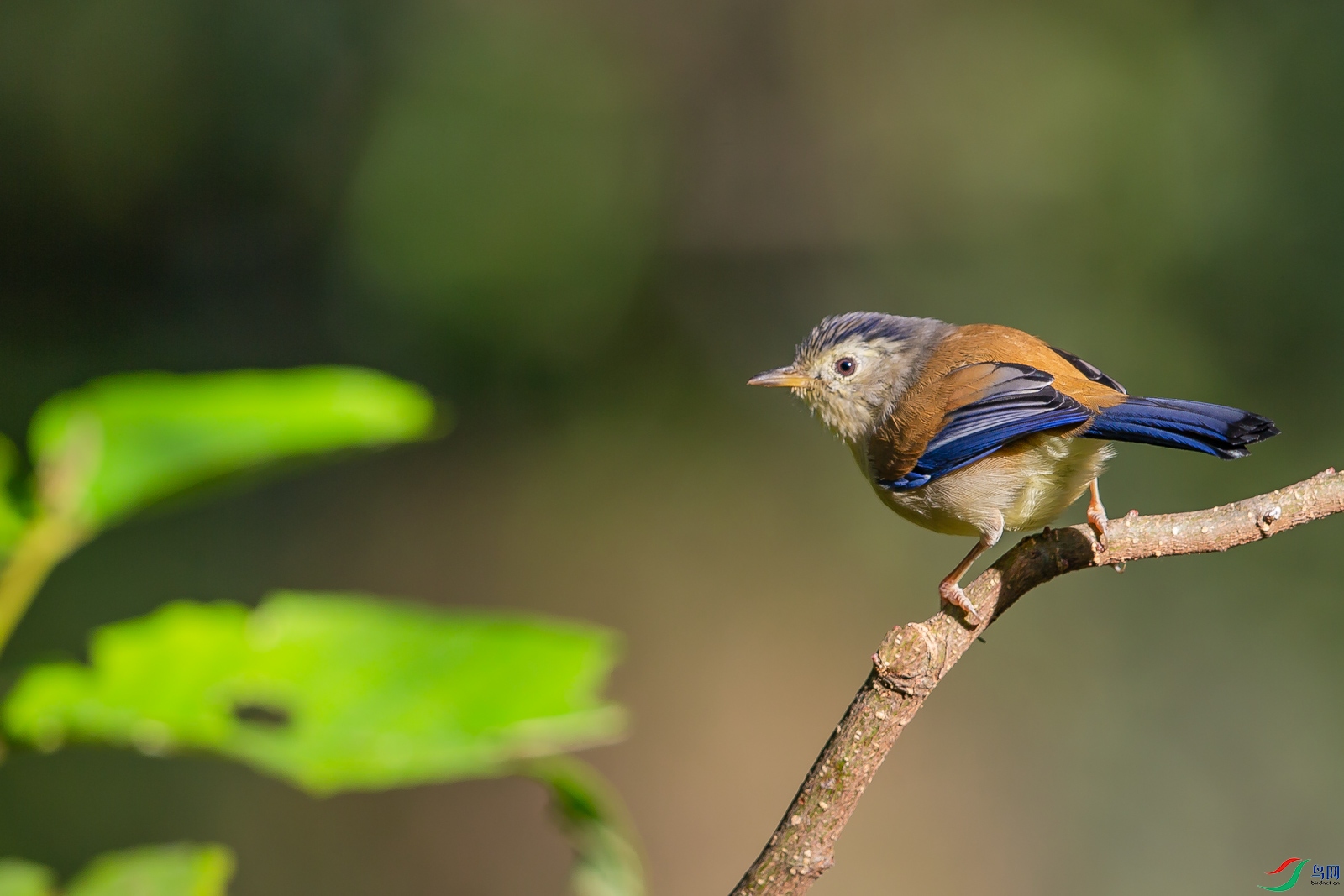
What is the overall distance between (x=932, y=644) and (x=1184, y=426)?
0.89 m

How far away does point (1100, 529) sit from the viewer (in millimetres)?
2045

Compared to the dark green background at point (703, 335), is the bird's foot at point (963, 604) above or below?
below

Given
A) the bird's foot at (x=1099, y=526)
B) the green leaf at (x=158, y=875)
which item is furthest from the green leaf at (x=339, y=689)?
the bird's foot at (x=1099, y=526)

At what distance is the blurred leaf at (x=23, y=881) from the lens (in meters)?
1.26

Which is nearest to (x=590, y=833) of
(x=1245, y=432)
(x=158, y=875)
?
(x=158, y=875)

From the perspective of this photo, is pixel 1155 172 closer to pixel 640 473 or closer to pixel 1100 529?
pixel 640 473

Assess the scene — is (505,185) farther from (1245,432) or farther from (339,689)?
(339,689)

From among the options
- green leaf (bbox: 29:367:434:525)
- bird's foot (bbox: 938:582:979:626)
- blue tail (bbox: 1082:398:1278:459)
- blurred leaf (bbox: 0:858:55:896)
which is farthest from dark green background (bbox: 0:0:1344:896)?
green leaf (bbox: 29:367:434:525)

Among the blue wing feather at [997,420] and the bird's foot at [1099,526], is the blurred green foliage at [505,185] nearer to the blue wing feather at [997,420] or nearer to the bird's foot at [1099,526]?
the blue wing feather at [997,420]

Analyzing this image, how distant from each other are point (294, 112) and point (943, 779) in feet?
20.4

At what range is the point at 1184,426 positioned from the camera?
88.7 inches

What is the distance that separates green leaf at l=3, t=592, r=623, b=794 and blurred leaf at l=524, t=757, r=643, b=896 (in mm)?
54

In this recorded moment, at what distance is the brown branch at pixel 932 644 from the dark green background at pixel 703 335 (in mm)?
5174

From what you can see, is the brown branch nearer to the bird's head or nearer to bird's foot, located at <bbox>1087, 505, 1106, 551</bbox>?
bird's foot, located at <bbox>1087, 505, 1106, 551</bbox>
